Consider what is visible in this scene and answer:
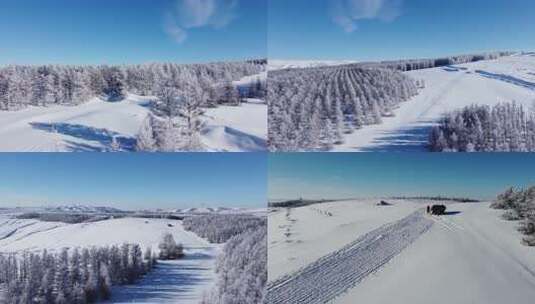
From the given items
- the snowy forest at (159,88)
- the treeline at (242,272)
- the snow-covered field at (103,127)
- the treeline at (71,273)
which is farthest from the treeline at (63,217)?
the treeline at (242,272)

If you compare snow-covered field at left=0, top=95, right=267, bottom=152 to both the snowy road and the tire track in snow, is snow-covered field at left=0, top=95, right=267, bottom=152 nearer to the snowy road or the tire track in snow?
the snowy road

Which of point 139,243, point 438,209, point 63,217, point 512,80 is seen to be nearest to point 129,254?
point 139,243

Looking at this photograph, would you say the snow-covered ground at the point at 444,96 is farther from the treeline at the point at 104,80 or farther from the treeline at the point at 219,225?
the treeline at the point at 104,80

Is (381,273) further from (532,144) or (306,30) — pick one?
(306,30)

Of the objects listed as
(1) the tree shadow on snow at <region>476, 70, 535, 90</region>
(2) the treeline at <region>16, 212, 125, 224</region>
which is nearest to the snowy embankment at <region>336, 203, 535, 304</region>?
(1) the tree shadow on snow at <region>476, 70, 535, 90</region>

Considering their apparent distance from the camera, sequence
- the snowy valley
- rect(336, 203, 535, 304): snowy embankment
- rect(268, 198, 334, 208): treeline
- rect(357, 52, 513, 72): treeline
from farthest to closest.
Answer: rect(357, 52, 513, 72): treeline < rect(268, 198, 334, 208): treeline < the snowy valley < rect(336, 203, 535, 304): snowy embankment

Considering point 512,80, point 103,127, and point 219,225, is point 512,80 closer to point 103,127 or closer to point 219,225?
point 219,225
